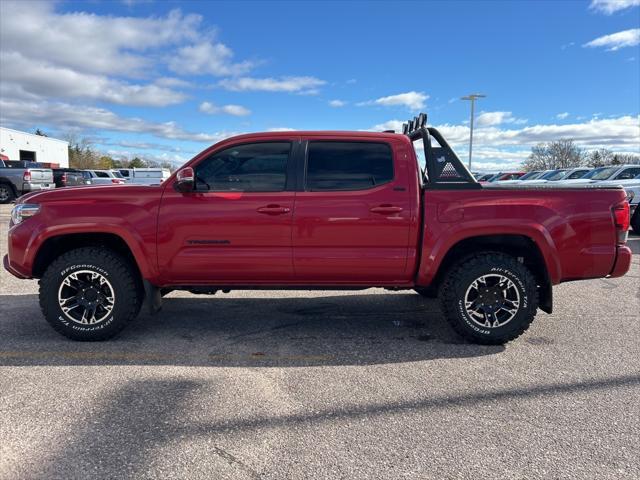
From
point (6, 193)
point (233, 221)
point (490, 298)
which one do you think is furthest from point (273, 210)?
point (6, 193)

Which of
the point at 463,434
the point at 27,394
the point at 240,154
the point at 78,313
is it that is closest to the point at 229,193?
the point at 240,154

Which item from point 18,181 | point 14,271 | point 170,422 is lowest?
point 170,422

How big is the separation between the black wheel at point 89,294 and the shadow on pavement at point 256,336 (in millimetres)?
171

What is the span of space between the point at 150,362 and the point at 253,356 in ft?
2.75

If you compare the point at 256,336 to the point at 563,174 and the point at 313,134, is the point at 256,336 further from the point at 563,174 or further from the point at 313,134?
the point at 563,174

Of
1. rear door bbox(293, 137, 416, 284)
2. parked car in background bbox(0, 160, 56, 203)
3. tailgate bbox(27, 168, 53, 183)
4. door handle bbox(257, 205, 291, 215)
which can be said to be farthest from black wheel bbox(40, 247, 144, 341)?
tailgate bbox(27, 168, 53, 183)

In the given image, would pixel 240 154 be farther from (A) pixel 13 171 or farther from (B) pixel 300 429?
(A) pixel 13 171

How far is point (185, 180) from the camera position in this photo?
13.4ft

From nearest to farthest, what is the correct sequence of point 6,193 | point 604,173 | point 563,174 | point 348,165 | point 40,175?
point 348,165, point 604,173, point 6,193, point 40,175, point 563,174

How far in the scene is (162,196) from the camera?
4.21 metres

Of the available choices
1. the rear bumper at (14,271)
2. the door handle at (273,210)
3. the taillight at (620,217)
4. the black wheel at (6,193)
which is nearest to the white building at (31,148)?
the black wheel at (6,193)

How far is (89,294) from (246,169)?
1.84m

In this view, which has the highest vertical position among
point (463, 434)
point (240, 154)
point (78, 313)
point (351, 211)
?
point (240, 154)

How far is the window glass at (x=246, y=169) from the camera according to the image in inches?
167
